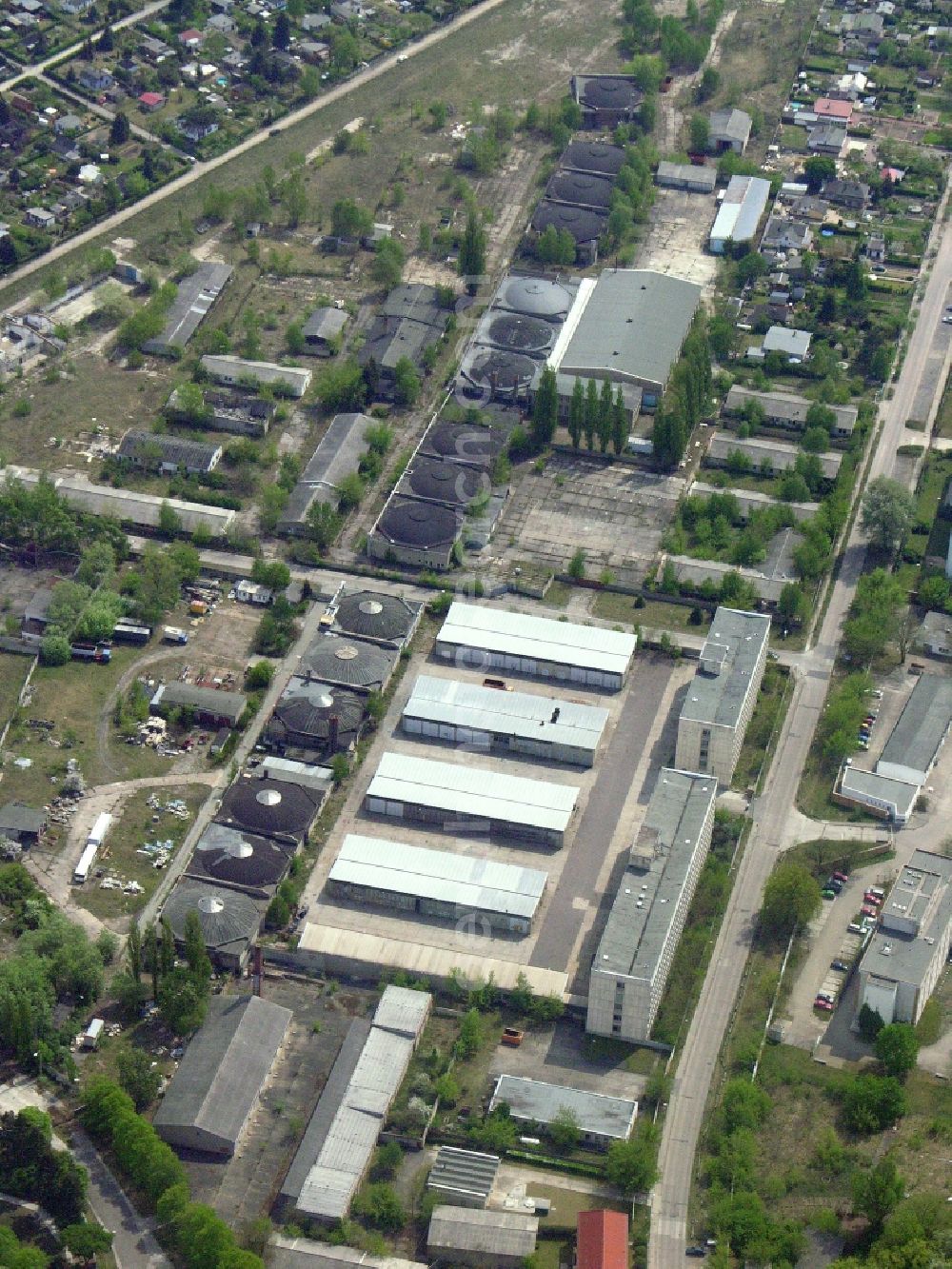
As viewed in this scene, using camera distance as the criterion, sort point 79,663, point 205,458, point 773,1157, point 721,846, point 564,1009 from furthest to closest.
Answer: point 205,458, point 79,663, point 721,846, point 564,1009, point 773,1157

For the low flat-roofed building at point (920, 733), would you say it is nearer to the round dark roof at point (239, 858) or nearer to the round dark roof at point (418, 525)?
the round dark roof at point (418, 525)

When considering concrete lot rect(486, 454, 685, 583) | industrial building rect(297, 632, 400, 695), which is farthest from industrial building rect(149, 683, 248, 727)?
concrete lot rect(486, 454, 685, 583)

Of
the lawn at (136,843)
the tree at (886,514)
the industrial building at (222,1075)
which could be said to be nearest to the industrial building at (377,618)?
the lawn at (136,843)

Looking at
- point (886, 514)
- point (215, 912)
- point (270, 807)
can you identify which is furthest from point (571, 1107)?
point (886, 514)

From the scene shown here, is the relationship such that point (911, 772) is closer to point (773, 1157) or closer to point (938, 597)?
point (938, 597)

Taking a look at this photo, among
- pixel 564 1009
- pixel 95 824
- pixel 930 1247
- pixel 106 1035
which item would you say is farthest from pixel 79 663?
pixel 930 1247

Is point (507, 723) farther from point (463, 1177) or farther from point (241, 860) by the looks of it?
point (463, 1177)

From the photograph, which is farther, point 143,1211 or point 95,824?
point 95,824
